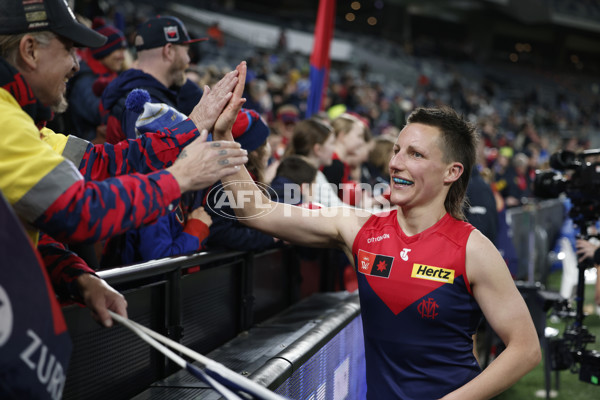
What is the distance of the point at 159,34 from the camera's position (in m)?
3.49

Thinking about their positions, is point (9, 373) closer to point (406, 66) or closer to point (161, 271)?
point (161, 271)

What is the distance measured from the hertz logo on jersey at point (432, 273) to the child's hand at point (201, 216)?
1.17 metres

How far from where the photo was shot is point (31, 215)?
1.49 metres

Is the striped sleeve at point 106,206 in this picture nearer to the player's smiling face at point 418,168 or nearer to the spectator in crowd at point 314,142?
the player's smiling face at point 418,168

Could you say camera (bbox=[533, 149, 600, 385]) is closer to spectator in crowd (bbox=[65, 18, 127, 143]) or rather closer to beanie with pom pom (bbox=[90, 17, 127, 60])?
spectator in crowd (bbox=[65, 18, 127, 143])

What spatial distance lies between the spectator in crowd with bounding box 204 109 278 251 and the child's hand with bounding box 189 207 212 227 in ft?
0.28

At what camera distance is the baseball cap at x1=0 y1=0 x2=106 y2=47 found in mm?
1618

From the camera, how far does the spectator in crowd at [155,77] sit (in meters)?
3.24

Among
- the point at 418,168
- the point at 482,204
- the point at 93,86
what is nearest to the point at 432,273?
the point at 418,168

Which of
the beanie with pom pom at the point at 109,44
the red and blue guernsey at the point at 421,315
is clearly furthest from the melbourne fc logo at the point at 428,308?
the beanie with pom pom at the point at 109,44

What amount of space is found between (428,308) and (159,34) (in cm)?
220

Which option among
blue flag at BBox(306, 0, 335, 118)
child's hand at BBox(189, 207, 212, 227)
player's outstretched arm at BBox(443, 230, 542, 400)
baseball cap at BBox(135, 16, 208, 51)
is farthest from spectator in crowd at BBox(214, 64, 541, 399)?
blue flag at BBox(306, 0, 335, 118)

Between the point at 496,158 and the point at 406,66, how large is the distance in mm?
16679

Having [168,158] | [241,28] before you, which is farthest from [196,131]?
[241,28]
